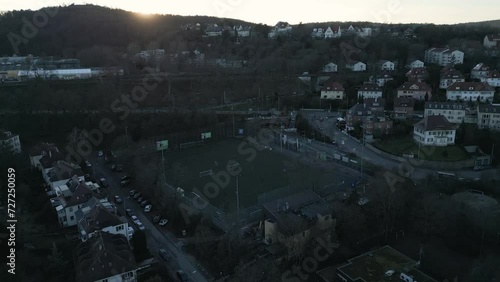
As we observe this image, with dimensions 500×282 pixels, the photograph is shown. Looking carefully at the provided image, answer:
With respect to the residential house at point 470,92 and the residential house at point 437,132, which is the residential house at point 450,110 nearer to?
the residential house at point 437,132

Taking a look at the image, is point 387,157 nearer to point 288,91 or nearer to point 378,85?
point 378,85

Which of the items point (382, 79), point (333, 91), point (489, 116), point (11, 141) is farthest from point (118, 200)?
point (382, 79)

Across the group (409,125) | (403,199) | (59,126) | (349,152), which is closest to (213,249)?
(403,199)

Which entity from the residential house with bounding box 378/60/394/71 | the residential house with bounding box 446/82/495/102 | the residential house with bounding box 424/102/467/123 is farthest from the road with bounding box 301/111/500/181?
the residential house with bounding box 378/60/394/71

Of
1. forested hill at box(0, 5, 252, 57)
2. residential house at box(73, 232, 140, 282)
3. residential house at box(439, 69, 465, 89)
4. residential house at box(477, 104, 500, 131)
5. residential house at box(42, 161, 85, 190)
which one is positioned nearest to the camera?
residential house at box(73, 232, 140, 282)

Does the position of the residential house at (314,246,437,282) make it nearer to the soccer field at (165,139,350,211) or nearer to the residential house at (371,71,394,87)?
the soccer field at (165,139,350,211)

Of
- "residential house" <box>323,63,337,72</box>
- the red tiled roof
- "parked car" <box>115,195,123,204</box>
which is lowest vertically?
"parked car" <box>115,195,123,204</box>
